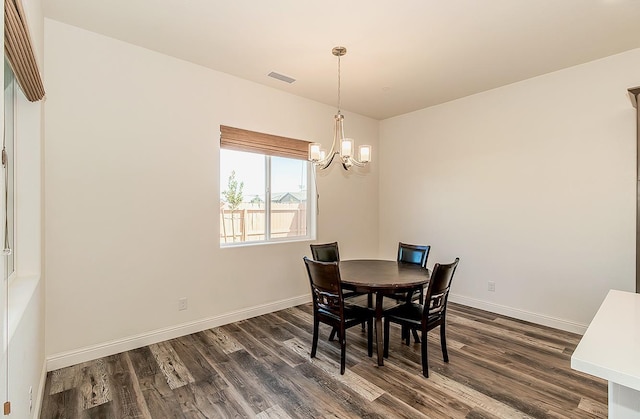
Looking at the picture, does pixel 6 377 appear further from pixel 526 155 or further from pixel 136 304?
pixel 526 155

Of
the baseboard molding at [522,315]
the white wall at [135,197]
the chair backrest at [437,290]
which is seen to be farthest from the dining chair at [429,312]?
the white wall at [135,197]

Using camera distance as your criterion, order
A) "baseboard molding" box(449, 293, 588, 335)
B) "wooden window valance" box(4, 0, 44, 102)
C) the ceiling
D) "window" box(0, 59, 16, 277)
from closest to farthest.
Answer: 1. "wooden window valance" box(4, 0, 44, 102)
2. "window" box(0, 59, 16, 277)
3. the ceiling
4. "baseboard molding" box(449, 293, 588, 335)

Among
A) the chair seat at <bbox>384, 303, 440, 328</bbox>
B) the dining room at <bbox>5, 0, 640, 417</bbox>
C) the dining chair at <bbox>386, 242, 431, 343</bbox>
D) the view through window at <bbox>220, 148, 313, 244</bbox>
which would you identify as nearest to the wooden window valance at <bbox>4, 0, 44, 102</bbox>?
the dining room at <bbox>5, 0, 640, 417</bbox>

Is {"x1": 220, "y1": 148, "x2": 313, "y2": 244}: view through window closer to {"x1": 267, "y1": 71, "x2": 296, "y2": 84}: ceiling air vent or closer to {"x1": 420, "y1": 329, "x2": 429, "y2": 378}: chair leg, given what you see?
{"x1": 267, "y1": 71, "x2": 296, "y2": 84}: ceiling air vent

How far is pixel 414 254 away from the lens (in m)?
3.60

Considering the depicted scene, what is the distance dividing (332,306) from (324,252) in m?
1.09

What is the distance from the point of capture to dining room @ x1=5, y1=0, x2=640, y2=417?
8.63ft

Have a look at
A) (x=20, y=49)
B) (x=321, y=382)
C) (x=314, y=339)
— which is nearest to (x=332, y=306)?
(x=314, y=339)

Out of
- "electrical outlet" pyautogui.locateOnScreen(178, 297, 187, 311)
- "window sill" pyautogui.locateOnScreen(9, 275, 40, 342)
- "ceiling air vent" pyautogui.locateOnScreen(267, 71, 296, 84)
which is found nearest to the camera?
"window sill" pyautogui.locateOnScreen(9, 275, 40, 342)

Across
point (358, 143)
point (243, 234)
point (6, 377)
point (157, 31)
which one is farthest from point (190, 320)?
point (358, 143)

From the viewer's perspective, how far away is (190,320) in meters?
3.35

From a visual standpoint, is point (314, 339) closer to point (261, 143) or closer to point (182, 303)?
point (182, 303)

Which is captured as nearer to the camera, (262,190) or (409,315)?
(409,315)

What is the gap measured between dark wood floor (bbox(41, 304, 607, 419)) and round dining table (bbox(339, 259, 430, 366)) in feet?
1.47
